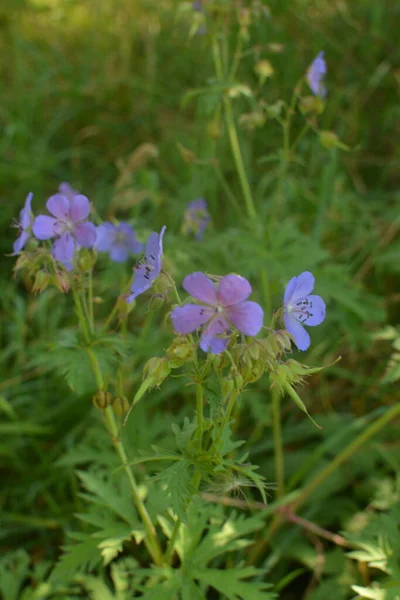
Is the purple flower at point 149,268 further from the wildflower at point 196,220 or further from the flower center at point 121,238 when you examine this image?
the wildflower at point 196,220

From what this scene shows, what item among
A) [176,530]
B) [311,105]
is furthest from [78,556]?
[311,105]

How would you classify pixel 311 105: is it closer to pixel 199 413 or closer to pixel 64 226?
pixel 64 226

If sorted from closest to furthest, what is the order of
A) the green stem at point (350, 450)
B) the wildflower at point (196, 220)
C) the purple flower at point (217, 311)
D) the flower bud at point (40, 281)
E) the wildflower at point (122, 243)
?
1. the purple flower at point (217, 311)
2. the flower bud at point (40, 281)
3. the green stem at point (350, 450)
4. the wildflower at point (122, 243)
5. the wildflower at point (196, 220)

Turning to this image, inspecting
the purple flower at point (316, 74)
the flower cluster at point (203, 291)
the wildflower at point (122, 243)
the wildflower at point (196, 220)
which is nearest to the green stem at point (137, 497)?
the flower cluster at point (203, 291)

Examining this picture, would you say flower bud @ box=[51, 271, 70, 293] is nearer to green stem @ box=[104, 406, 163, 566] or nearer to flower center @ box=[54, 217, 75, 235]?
flower center @ box=[54, 217, 75, 235]

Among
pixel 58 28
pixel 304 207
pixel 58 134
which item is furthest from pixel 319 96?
pixel 58 28

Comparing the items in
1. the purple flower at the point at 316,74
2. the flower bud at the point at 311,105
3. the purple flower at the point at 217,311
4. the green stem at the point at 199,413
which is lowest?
the green stem at the point at 199,413
